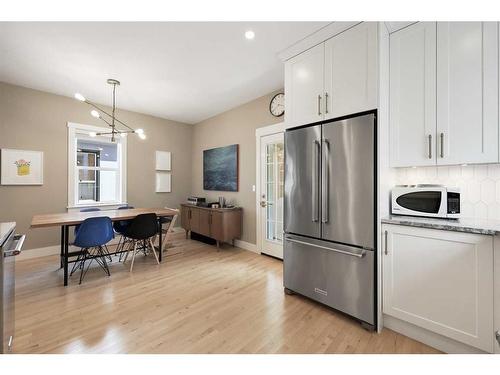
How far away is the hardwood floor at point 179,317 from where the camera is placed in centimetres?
176

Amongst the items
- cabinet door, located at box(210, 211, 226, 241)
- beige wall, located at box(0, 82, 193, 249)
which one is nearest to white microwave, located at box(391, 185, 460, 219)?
cabinet door, located at box(210, 211, 226, 241)

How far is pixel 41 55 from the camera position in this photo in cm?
278

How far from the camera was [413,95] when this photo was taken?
1994 millimetres

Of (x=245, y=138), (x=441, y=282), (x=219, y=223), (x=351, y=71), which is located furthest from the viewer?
(x=245, y=138)

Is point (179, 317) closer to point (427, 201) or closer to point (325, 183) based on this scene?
point (325, 183)

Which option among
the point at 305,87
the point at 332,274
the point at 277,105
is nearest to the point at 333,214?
the point at 332,274

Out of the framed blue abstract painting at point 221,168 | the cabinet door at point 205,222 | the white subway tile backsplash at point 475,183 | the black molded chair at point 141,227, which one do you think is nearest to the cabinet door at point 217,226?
the cabinet door at point 205,222

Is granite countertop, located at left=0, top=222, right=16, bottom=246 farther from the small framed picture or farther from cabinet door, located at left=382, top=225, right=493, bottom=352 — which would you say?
the small framed picture

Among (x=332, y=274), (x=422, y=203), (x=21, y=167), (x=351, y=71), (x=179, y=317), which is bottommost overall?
(x=179, y=317)

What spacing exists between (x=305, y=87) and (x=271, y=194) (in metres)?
1.94

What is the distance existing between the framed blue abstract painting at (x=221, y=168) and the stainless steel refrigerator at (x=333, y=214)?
2.15m

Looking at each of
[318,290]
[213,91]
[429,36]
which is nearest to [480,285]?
[318,290]

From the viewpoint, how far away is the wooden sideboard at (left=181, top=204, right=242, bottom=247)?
4.20m

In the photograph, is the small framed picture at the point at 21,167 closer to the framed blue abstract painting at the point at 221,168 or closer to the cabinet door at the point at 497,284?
the framed blue abstract painting at the point at 221,168
